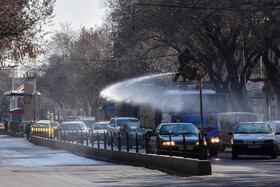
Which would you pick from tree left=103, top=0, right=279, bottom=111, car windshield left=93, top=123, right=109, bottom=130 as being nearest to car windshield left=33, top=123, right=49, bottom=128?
car windshield left=93, top=123, right=109, bottom=130

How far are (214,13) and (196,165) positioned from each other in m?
23.7

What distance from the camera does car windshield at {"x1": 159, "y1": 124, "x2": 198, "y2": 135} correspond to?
29.2 m

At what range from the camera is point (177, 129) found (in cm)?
2953


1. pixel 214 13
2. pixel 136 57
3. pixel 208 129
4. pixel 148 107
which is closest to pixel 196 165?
pixel 208 129

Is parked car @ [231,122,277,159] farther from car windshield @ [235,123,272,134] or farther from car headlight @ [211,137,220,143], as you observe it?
car headlight @ [211,137,220,143]

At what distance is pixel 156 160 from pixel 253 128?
24.5 feet

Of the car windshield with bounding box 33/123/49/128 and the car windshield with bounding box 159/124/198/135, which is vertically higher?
the car windshield with bounding box 33/123/49/128

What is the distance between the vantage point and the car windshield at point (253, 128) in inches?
1201

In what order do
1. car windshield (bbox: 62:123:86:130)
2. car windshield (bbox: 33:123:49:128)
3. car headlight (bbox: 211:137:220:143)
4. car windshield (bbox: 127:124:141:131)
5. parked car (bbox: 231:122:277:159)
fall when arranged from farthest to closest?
car windshield (bbox: 33:123:49:128) → car windshield (bbox: 62:123:86:130) → car windshield (bbox: 127:124:141:131) → car headlight (bbox: 211:137:220:143) → parked car (bbox: 231:122:277:159)

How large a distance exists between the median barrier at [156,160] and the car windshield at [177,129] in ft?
5.47

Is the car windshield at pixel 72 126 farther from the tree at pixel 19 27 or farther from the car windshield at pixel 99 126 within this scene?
the tree at pixel 19 27

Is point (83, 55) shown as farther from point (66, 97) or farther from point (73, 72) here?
point (66, 97)

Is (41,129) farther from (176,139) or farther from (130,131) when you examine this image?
(176,139)

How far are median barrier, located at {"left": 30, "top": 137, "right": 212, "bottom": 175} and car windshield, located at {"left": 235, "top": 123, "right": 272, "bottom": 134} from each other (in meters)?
4.98
